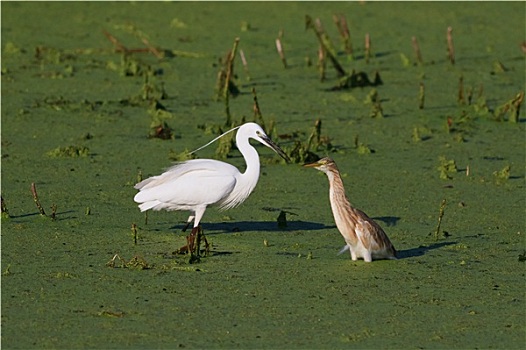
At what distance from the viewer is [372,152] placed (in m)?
8.66

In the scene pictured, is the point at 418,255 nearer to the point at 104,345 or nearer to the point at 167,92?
the point at 104,345

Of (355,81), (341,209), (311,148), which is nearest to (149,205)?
(341,209)

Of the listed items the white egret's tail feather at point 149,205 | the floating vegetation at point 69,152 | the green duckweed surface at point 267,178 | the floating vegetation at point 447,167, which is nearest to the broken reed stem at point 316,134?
the green duckweed surface at point 267,178

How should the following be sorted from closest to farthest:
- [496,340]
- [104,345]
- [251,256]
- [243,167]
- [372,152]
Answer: [104,345]
[496,340]
[251,256]
[243,167]
[372,152]

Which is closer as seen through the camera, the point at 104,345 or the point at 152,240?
the point at 104,345

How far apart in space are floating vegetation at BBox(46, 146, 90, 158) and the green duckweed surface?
0.01 meters

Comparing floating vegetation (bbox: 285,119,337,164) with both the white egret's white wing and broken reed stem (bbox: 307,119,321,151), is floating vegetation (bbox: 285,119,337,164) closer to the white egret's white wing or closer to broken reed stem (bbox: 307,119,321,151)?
broken reed stem (bbox: 307,119,321,151)

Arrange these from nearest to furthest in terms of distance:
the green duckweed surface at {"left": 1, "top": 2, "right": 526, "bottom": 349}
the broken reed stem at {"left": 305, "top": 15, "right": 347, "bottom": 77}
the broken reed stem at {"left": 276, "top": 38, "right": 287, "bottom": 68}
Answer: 1. the green duckweed surface at {"left": 1, "top": 2, "right": 526, "bottom": 349}
2. the broken reed stem at {"left": 305, "top": 15, "right": 347, "bottom": 77}
3. the broken reed stem at {"left": 276, "top": 38, "right": 287, "bottom": 68}

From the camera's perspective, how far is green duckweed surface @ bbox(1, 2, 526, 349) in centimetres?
513

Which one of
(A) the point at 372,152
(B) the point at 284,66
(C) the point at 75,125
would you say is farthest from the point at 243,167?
(B) the point at 284,66

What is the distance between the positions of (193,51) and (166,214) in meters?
4.70

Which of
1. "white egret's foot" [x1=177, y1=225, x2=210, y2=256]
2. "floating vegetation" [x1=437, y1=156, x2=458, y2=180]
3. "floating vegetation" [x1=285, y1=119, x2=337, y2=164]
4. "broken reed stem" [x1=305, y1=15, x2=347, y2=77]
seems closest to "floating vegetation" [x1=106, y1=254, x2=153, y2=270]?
"white egret's foot" [x1=177, y1=225, x2=210, y2=256]

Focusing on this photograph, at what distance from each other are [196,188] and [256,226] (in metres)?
0.52

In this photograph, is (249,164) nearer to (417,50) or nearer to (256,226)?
(256,226)
